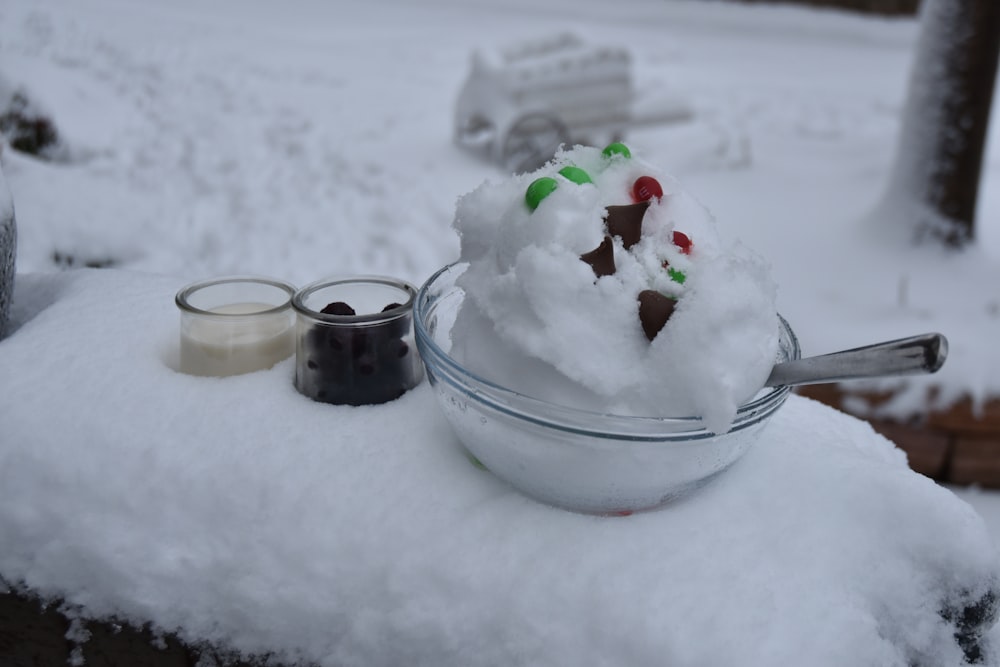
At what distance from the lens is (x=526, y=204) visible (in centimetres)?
92

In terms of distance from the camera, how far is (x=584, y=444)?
33.4 inches

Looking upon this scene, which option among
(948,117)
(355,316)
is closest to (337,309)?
(355,316)

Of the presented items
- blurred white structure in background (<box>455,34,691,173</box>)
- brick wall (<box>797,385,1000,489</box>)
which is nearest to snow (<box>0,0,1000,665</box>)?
brick wall (<box>797,385,1000,489</box>)

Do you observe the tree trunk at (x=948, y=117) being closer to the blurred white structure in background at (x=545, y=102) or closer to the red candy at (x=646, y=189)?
the blurred white structure in background at (x=545, y=102)

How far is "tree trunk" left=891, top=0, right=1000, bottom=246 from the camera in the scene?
3.19m

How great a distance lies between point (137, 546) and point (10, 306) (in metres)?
0.61

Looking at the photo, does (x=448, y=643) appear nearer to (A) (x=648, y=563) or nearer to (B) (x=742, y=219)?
(A) (x=648, y=563)

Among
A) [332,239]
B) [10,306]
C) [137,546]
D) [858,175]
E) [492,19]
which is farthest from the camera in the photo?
[492,19]

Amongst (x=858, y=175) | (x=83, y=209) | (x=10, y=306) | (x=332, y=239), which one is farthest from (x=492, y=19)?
(x=10, y=306)

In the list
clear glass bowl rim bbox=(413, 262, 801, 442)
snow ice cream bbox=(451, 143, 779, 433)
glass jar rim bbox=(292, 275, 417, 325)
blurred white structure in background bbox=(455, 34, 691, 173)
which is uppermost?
snow ice cream bbox=(451, 143, 779, 433)

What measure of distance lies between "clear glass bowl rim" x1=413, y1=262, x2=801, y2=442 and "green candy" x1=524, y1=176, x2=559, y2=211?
7.5 inches

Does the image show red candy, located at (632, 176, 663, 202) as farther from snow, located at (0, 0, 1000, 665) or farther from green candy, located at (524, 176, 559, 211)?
snow, located at (0, 0, 1000, 665)

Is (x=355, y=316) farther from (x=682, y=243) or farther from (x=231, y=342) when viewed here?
(x=682, y=243)

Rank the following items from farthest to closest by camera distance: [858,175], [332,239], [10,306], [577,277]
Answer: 1. [858,175]
2. [332,239]
3. [10,306]
4. [577,277]
